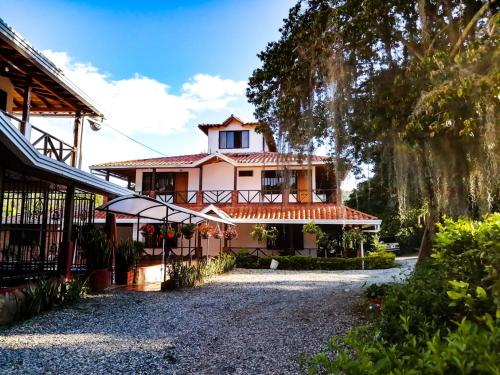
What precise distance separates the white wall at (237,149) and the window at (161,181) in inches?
124

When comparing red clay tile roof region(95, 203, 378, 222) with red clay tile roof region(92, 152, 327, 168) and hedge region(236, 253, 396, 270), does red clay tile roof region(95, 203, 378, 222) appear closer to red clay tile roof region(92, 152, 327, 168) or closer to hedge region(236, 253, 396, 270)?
hedge region(236, 253, 396, 270)

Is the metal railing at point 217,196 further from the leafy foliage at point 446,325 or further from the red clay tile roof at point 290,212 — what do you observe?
the leafy foliage at point 446,325

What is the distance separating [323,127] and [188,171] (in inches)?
618

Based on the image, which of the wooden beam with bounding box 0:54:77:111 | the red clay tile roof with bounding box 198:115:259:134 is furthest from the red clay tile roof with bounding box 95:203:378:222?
the wooden beam with bounding box 0:54:77:111

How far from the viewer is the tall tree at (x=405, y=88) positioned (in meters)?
4.99

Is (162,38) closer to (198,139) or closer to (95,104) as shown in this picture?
(95,104)

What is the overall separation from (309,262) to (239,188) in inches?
262

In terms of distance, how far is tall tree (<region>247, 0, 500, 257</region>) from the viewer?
197 inches

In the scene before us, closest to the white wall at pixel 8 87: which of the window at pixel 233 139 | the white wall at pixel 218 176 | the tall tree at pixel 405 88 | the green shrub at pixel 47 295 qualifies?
the green shrub at pixel 47 295

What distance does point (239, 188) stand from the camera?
2267 centimetres

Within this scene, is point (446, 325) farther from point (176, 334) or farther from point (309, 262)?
point (309, 262)

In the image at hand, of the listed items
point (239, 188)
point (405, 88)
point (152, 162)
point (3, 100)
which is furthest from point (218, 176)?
point (405, 88)

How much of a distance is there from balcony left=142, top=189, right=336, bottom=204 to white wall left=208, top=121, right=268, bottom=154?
3.46m

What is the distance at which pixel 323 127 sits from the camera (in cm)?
865
